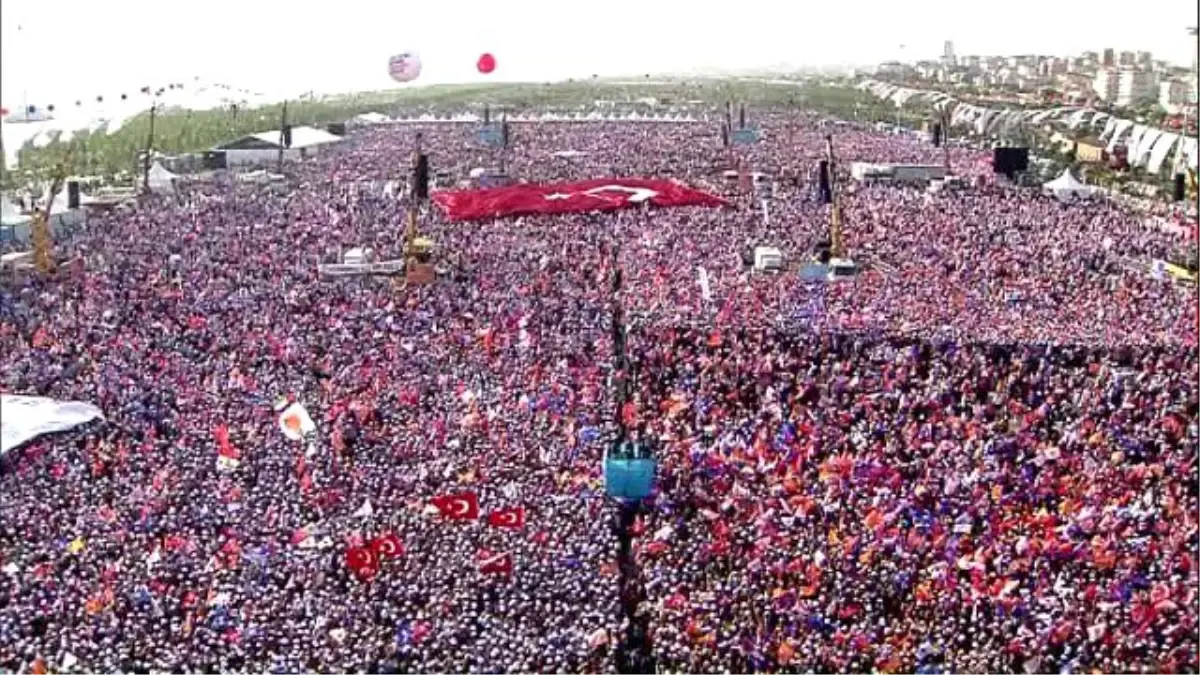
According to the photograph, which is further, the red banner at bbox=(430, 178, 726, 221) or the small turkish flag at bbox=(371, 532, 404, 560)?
the red banner at bbox=(430, 178, 726, 221)

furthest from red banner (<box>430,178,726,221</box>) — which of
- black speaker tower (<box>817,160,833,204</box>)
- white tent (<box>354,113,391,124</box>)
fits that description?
white tent (<box>354,113,391,124</box>)

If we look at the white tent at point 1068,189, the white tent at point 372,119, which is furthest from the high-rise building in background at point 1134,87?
the white tent at point 372,119

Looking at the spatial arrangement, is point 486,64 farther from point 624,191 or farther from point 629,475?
point 624,191

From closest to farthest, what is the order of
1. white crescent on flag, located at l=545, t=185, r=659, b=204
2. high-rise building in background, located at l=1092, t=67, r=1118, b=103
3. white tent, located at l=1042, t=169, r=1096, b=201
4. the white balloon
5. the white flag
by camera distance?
the white flag → the white balloon → white crescent on flag, located at l=545, t=185, r=659, b=204 → white tent, located at l=1042, t=169, r=1096, b=201 → high-rise building in background, located at l=1092, t=67, r=1118, b=103

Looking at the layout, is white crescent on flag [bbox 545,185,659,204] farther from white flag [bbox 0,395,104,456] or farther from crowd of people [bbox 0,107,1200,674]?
white flag [bbox 0,395,104,456]

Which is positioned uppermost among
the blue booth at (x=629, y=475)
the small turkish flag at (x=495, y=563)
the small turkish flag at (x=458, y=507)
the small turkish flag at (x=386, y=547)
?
the blue booth at (x=629, y=475)

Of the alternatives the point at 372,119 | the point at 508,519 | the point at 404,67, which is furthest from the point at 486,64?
the point at 372,119

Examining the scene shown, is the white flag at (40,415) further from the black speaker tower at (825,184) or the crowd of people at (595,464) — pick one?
the black speaker tower at (825,184)
